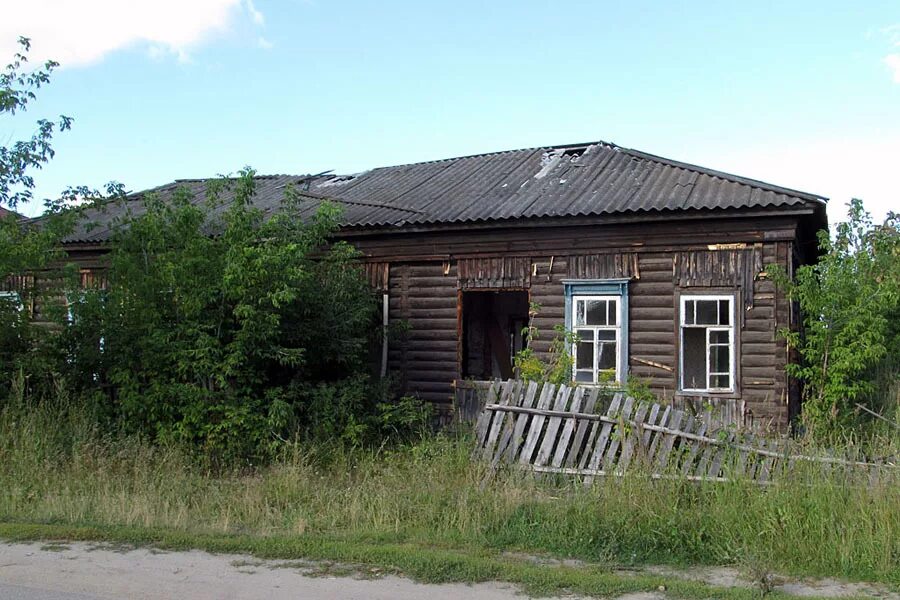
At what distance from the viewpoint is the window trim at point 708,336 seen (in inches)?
459

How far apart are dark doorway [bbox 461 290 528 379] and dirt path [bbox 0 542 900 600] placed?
11.7 m

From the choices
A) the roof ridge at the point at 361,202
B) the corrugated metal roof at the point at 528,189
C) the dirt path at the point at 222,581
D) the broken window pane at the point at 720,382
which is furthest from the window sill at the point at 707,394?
the dirt path at the point at 222,581

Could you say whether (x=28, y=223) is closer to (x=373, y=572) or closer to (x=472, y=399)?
(x=472, y=399)

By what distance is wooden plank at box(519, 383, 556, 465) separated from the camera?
8859mm

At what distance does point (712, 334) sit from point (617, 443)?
13.8 ft

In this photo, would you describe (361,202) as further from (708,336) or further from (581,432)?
(581,432)

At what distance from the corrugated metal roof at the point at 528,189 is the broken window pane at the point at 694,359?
196 centimetres

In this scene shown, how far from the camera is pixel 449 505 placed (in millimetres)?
7555

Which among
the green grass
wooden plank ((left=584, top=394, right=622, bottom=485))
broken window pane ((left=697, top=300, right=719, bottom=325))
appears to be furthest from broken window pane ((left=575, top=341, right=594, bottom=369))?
the green grass

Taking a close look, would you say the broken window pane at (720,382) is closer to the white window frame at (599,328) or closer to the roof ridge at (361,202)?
the white window frame at (599,328)

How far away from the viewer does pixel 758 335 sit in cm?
1153

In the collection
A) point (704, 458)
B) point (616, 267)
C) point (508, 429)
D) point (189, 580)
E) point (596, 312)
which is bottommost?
point (189, 580)

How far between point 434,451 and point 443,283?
15.1ft

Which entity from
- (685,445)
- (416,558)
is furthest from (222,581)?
(685,445)
